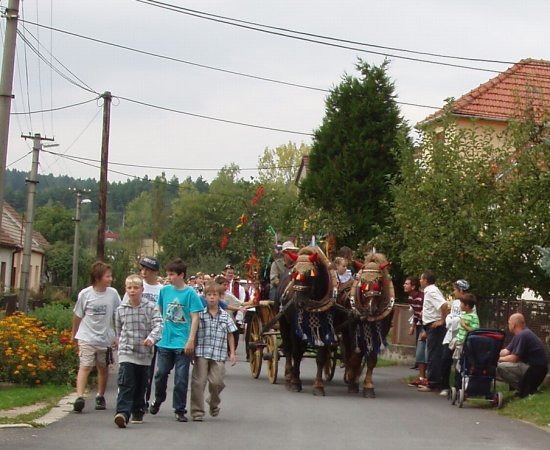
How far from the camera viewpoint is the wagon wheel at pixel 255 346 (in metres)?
20.1

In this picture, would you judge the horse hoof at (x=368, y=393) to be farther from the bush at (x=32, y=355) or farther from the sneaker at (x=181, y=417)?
the sneaker at (x=181, y=417)

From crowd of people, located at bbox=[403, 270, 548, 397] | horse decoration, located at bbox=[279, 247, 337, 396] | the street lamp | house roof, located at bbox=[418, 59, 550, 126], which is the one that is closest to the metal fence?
crowd of people, located at bbox=[403, 270, 548, 397]

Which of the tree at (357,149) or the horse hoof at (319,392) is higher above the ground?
the tree at (357,149)

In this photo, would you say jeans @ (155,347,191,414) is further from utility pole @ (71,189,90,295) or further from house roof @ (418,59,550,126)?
utility pole @ (71,189,90,295)

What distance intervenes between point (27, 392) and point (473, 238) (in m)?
8.07

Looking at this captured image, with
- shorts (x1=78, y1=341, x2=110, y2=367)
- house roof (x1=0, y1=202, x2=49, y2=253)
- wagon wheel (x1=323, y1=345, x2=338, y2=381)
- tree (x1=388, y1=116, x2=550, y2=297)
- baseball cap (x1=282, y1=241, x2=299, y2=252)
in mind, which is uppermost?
house roof (x1=0, y1=202, x2=49, y2=253)

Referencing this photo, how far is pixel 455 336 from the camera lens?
1764cm

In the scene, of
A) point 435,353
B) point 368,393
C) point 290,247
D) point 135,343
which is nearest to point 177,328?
point 135,343

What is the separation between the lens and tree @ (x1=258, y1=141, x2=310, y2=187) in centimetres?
9500

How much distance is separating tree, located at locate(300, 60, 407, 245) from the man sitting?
17972 mm

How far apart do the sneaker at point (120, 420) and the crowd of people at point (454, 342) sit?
233 inches

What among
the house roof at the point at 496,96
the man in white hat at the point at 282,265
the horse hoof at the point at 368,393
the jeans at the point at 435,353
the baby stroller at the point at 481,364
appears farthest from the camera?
the house roof at the point at 496,96

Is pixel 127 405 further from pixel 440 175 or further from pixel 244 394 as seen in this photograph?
pixel 440 175

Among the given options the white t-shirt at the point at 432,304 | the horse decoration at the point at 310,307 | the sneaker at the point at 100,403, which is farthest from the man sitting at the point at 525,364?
the sneaker at the point at 100,403
